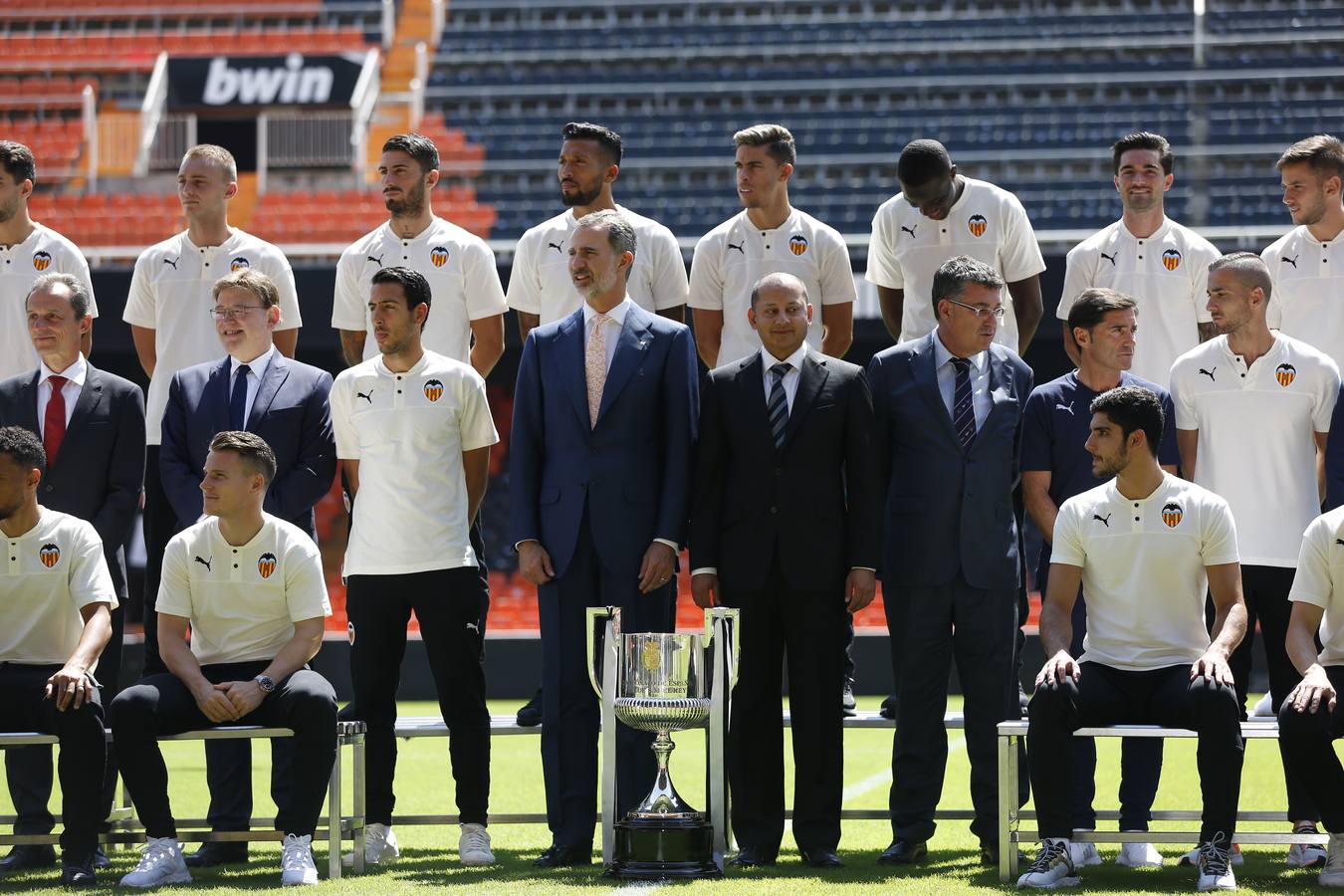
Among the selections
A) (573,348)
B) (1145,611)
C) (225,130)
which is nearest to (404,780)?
(573,348)

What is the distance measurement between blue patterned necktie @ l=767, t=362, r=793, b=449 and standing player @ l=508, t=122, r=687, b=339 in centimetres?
113

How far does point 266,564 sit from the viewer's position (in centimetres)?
565

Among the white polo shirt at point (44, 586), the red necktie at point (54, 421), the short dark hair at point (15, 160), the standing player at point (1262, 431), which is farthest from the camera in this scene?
the short dark hair at point (15, 160)

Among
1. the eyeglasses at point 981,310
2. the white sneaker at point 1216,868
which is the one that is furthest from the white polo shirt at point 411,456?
the white sneaker at point 1216,868

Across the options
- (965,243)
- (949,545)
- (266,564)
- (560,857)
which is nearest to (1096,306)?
(965,243)

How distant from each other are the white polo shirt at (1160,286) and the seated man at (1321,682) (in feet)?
5.28

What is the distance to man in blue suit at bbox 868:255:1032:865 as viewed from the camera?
18.6 ft

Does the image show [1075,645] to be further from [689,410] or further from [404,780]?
[404,780]

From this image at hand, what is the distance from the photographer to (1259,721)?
5230mm

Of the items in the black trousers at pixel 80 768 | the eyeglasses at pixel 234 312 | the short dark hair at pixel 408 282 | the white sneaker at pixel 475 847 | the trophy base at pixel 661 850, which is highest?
the short dark hair at pixel 408 282

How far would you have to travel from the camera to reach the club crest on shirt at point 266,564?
5.65 meters

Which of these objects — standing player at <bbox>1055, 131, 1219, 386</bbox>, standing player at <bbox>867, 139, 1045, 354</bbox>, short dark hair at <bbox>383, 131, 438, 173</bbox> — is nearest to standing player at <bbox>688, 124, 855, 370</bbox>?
standing player at <bbox>867, 139, 1045, 354</bbox>

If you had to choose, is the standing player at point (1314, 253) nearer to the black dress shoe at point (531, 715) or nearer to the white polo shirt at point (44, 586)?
the black dress shoe at point (531, 715)

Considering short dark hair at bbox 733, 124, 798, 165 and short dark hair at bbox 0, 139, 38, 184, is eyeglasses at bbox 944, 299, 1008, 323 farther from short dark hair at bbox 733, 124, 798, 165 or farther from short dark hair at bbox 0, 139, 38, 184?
short dark hair at bbox 0, 139, 38, 184
